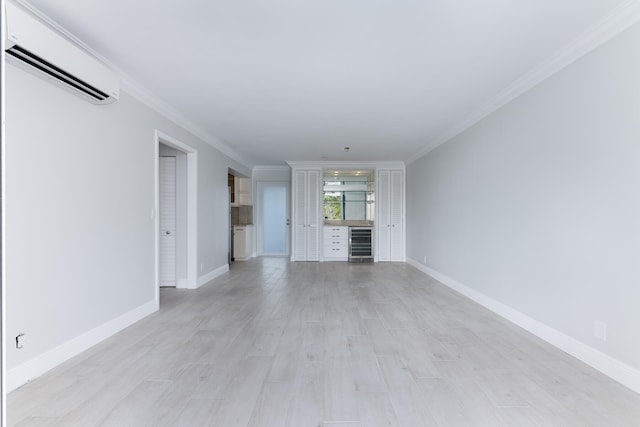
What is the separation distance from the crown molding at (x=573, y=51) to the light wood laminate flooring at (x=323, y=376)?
7.62ft

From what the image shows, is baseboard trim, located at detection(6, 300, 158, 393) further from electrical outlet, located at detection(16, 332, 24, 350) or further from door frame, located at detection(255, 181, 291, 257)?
door frame, located at detection(255, 181, 291, 257)

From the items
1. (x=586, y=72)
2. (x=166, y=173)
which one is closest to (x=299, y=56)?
(x=586, y=72)

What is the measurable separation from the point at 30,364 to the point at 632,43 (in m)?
4.44

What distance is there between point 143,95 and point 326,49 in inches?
83.0

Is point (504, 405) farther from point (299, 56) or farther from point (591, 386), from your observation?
point (299, 56)

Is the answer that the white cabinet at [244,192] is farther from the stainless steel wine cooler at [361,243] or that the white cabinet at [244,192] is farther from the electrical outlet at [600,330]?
the electrical outlet at [600,330]

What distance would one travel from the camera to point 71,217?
97.7 inches

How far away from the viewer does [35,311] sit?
2.15 m

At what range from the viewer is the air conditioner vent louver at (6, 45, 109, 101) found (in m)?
1.94

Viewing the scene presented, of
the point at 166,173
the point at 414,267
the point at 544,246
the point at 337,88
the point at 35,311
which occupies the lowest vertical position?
the point at 414,267

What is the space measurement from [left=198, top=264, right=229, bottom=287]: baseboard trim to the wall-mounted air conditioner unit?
3.08m

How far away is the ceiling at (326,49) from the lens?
2.08 metres

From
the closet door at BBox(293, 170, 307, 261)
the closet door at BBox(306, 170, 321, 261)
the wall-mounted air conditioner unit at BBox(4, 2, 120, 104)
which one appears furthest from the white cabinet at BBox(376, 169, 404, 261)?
the wall-mounted air conditioner unit at BBox(4, 2, 120, 104)

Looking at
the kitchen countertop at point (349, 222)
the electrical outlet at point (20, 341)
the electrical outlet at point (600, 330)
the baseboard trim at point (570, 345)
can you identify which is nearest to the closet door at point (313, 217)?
the kitchen countertop at point (349, 222)
